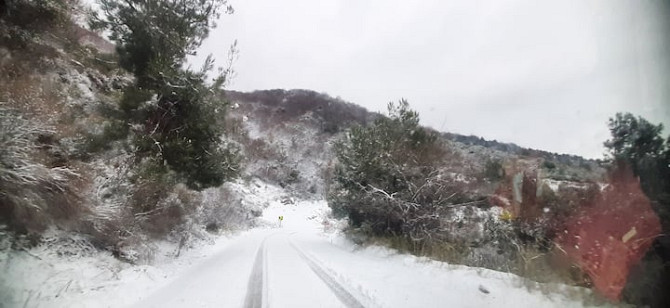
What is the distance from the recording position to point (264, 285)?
9.05 meters

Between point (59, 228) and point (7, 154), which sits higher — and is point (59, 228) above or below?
below

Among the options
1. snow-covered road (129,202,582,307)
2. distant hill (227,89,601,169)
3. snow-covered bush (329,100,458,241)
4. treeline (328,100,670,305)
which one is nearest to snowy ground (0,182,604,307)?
snow-covered road (129,202,582,307)

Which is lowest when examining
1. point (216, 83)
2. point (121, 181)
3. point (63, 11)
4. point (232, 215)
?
point (232, 215)

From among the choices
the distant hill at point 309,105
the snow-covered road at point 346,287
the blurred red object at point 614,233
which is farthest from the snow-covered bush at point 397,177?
the distant hill at point 309,105

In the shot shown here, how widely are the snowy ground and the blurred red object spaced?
696 millimetres

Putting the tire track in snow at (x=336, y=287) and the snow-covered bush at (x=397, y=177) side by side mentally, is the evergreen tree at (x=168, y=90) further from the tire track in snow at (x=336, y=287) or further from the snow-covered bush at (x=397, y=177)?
the snow-covered bush at (x=397, y=177)

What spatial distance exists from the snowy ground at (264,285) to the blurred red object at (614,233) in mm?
696

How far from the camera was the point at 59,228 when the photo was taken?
8.22m

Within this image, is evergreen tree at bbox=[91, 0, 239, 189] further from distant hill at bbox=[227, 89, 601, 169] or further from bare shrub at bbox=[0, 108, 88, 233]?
distant hill at bbox=[227, 89, 601, 169]

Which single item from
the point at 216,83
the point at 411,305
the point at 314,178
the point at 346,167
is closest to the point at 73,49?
the point at 216,83

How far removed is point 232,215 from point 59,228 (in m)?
23.7

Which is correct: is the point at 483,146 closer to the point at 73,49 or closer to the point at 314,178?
the point at 73,49

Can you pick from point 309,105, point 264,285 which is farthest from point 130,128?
point 309,105

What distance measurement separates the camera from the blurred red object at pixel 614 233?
5375 mm
